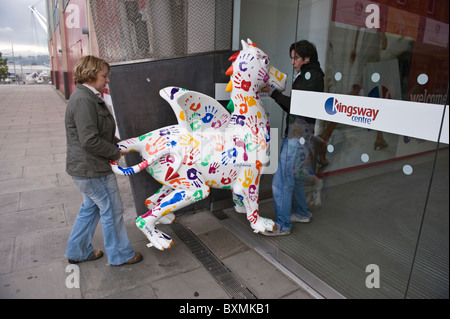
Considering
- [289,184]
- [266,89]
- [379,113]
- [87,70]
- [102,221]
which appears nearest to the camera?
[379,113]

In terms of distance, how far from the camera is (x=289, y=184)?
318 cm

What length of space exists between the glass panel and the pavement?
0.46 metres

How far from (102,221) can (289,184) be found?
1.76 m

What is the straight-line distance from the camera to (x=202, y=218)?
3.71 meters

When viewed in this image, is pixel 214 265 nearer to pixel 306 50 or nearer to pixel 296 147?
pixel 296 147

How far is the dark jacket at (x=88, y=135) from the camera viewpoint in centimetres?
227

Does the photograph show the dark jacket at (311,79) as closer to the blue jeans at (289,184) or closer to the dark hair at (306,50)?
the dark hair at (306,50)

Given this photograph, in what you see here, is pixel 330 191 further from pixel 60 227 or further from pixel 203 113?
pixel 60 227

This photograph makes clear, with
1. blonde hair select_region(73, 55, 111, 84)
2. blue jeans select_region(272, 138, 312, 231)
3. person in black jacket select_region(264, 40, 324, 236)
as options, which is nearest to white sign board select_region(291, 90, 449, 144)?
person in black jacket select_region(264, 40, 324, 236)

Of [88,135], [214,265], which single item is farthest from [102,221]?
[214,265]

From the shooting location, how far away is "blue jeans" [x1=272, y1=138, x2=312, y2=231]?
305 centimetres

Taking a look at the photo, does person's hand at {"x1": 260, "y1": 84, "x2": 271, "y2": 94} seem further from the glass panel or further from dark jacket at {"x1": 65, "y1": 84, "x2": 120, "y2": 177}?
dark jacket at {"x1": 65, "y1": 84, "x2": 120, "y2": 177}

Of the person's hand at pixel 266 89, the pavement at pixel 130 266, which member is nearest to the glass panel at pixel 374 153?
the person's hand at pixel 266 89
